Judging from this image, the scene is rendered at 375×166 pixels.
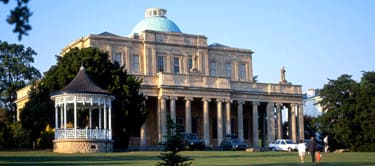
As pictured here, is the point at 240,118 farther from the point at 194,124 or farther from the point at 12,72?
the point at 12,72

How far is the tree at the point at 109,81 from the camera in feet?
177

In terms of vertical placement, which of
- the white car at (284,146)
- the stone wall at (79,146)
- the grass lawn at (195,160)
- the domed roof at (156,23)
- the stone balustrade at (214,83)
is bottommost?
the white car at (284,146)

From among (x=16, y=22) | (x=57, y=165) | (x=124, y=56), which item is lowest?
(x=57, y=165)

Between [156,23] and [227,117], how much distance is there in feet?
48.8

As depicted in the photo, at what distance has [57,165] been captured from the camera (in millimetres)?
29141

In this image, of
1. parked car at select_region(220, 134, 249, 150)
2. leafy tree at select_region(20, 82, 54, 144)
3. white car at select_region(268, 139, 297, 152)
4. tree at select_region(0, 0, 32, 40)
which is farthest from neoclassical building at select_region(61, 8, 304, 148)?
tree at select_region(0, 0, 32, 40)

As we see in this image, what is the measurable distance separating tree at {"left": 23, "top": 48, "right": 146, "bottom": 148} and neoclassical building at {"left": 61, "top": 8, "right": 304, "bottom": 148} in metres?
13.4

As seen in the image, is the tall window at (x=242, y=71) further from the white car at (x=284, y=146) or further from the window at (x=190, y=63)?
the white car at (x=284, y=146)

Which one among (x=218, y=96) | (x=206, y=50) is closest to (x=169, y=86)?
(x=218, y=96)

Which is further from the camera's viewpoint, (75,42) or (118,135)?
(75,42)

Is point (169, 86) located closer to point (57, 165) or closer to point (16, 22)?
point (57, 165)

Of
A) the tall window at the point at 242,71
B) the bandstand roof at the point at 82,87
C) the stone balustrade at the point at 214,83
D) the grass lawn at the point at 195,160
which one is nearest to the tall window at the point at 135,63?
the stone balustrade at the point at 214,83

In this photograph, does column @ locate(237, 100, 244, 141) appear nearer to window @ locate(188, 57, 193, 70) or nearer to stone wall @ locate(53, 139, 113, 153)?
window @ locate(188, 57, 193, 70)

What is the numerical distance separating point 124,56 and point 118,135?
67.6 ft
